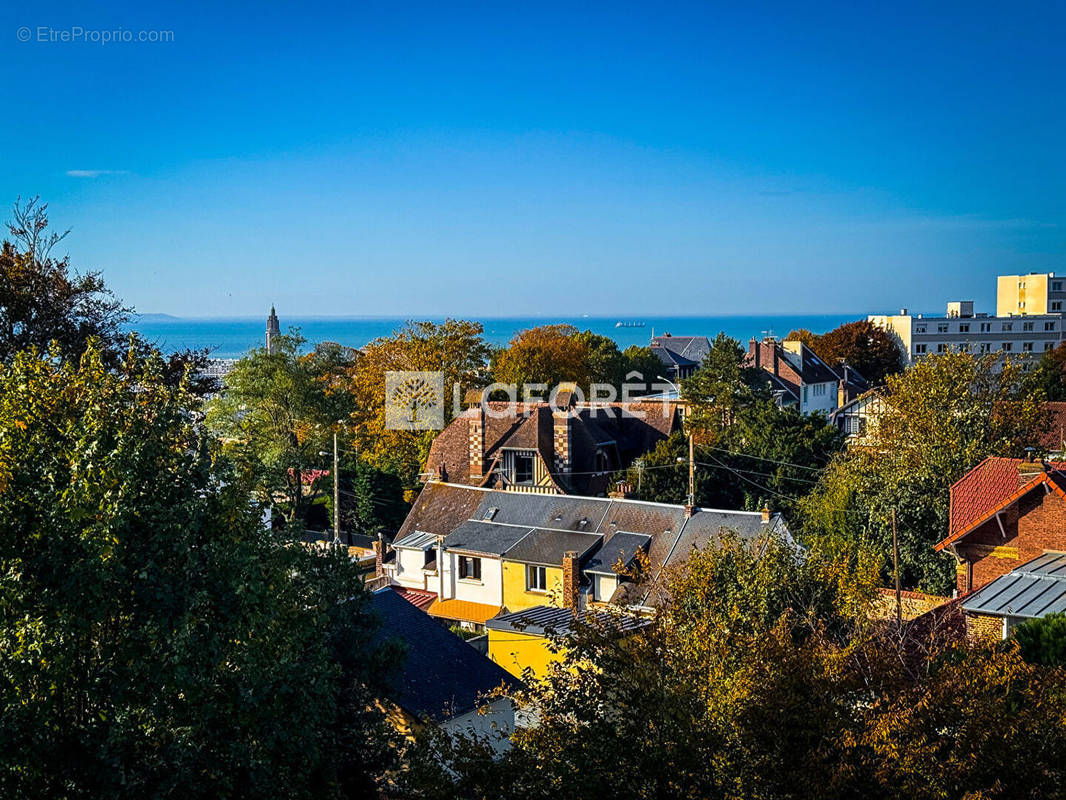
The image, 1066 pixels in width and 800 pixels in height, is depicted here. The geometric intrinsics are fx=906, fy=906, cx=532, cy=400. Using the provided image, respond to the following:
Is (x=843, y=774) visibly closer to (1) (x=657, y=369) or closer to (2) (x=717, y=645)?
(2) (x=717, y=645)

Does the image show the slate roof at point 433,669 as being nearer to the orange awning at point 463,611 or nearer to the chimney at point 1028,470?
the orange awning at point 463,611

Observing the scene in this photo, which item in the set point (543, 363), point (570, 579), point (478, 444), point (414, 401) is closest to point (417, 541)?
point (478, 444)

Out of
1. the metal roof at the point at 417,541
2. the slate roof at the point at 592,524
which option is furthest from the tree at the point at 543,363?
the slate roof at the point at 592,524

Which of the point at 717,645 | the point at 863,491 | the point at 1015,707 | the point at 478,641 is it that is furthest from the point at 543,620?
the point at 863,491

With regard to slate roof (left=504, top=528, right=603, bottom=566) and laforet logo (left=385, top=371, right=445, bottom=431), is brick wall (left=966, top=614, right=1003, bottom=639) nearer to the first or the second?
slate roof (left=504, top=528, right=603, bottom=566)

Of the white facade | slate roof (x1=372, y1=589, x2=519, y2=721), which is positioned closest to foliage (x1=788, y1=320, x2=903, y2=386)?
the white facade
